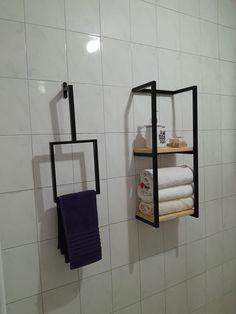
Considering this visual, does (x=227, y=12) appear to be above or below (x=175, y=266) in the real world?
above

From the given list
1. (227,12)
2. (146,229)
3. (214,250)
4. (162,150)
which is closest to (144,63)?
(162,150)

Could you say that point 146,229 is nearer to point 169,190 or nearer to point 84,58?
point 169,190

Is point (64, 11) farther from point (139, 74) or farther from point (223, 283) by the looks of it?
point (223, 283)

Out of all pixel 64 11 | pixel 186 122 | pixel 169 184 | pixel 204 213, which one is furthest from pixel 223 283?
pixel 64 11

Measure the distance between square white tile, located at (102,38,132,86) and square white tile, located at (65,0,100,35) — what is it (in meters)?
0.09

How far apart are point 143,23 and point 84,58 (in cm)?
45

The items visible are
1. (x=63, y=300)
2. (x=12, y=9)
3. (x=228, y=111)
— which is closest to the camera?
(x=12, y=9)

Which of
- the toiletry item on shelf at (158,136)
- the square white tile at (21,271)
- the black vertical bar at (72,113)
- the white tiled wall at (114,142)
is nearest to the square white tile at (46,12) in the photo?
the white tiled wall at (114,142)

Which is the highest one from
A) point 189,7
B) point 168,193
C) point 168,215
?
point 189,7

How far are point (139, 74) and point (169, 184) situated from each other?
652 mm

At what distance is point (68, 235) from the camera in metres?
1.08

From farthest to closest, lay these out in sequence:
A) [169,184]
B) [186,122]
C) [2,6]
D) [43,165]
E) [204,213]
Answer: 1. [204,213]
2. [186,122]
3. [169,184]
4. [43,165]
5. [2,6]

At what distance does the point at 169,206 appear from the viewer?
1.29 meters

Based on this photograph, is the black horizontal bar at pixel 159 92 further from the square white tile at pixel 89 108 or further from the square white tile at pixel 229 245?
the square white tile at pixel 229 245
